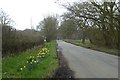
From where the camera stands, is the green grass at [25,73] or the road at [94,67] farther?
the road at [94,67]

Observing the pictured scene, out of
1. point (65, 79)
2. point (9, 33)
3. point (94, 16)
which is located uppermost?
point (94, 16)

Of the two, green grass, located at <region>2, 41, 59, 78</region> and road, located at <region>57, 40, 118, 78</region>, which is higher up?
green grass, located at <region>2, 41, 59, 78</region>

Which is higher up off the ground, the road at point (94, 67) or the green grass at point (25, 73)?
the green grass at point (25, 73)

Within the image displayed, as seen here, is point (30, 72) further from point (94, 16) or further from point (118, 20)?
point (94, 16)

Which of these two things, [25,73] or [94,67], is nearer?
[25,73]

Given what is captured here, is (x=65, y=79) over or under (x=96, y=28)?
under

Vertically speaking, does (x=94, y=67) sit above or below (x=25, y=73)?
below

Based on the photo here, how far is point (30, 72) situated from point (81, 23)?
3993 cm

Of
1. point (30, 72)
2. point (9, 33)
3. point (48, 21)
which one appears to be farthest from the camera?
point (48, 21)

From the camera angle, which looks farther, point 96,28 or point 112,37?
point 96,28

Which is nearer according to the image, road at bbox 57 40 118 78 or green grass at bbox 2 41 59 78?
green grass at bbox 2 41 59 78

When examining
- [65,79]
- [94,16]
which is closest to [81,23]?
[94,16]

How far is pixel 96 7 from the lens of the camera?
42.8m

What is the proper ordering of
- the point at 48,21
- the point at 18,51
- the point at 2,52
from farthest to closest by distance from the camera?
the point at 48,21, the point at 18,51, the point at 2,52
